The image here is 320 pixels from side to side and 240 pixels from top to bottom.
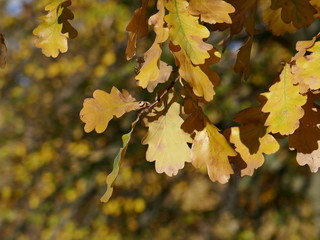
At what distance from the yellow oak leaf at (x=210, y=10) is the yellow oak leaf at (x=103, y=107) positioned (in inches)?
9.8

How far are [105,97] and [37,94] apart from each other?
18.9 ft

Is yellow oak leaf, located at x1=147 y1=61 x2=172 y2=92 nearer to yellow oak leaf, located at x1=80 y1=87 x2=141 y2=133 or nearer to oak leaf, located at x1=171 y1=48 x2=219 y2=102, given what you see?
yellow oak leaf, located at x1=80 y1=87 x2=141 y2=133

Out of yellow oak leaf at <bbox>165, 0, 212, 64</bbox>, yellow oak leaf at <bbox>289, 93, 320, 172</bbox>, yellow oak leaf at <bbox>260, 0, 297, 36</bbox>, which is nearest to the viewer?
yellow oak leaf at <bbox>165, 0, 212, 64</bbox>

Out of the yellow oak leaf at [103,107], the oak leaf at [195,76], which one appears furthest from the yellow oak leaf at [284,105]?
the yellow oak leaf at [103,107]

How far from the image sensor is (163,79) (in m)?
1.21

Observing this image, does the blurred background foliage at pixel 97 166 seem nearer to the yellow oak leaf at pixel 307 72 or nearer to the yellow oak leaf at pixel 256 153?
the yellow oak leaf at pixel 256 153

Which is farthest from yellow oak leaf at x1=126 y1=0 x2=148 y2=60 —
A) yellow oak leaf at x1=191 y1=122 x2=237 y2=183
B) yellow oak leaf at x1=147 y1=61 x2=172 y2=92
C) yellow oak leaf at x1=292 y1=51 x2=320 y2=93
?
yellow oak leaf at x1=292 y1=51 x2=320 y2=93

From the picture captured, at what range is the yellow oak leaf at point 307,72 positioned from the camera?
1026mm

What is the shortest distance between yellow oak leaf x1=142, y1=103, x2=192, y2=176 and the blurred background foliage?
3.73m

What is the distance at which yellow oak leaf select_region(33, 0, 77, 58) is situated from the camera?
122 cm

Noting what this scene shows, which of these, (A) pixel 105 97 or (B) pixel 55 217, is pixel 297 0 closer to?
(A) pixel 105 97

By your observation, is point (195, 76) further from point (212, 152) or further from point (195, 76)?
point (212, 152)

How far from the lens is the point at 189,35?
1.02 metres

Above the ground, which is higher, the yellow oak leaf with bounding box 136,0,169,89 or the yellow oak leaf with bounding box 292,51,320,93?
the yellow oak leaf with bounding box 136,0,169,89
